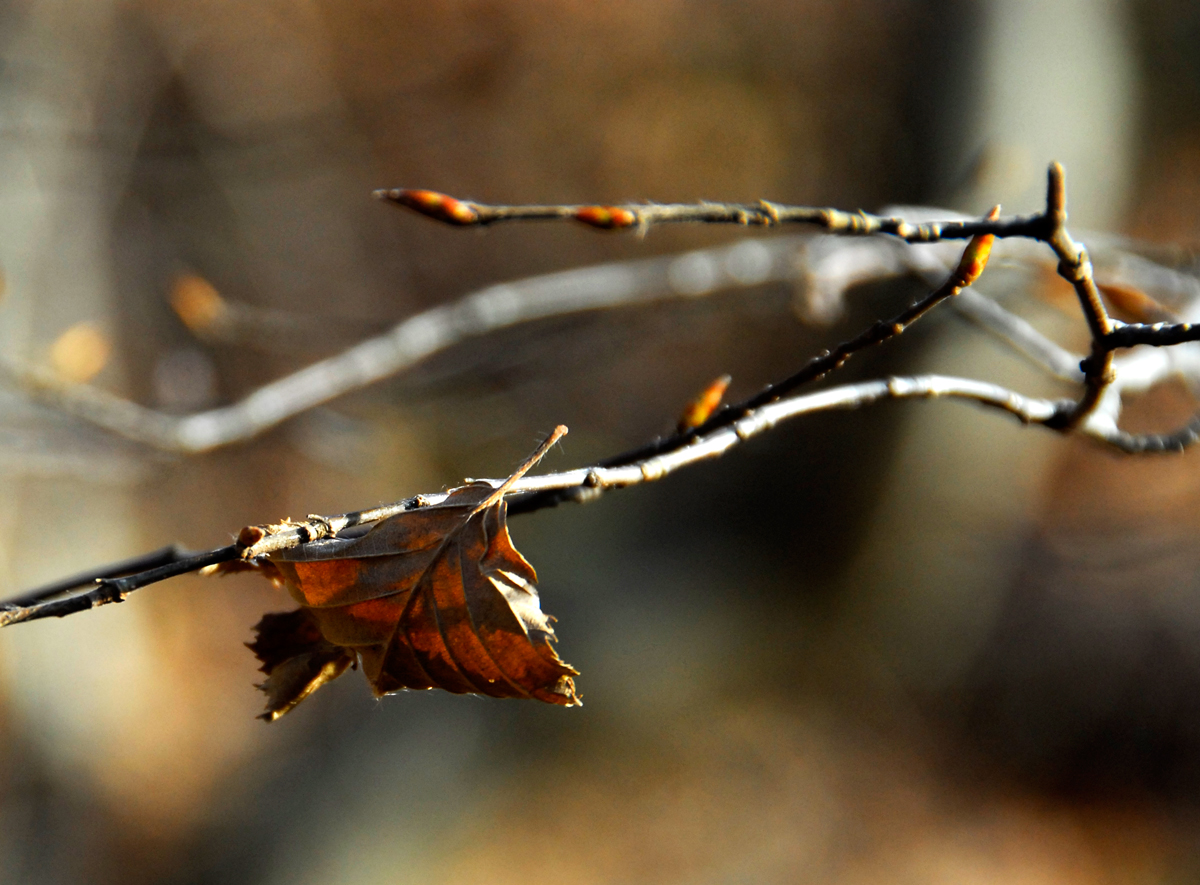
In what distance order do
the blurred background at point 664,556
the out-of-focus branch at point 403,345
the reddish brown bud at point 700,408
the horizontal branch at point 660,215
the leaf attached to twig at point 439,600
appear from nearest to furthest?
1. the horizontal branch at point 660,215
2. the leaf attached to twig at point 439,600
3. the reddish brown bud at point 700,408
4. the out-of-focus branch at point 403,345
5. the blurred background at point 664,556

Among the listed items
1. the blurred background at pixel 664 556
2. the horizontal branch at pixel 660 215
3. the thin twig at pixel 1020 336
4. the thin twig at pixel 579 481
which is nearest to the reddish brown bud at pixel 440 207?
the horizontal branch at pixel 660 215

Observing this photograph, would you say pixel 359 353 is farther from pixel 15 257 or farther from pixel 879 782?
pixel 879 782

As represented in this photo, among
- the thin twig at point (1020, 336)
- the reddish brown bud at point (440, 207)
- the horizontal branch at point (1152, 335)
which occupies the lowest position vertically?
the horizontal branch at point (1152, 335)

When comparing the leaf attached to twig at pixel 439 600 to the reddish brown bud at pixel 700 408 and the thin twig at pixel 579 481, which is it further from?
the reddish brown bud at pixel 700 408

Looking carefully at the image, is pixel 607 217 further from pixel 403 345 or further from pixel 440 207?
pixel 403 345

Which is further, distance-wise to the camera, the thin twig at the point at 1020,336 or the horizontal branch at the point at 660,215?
the thin twig at the point at 1020,336

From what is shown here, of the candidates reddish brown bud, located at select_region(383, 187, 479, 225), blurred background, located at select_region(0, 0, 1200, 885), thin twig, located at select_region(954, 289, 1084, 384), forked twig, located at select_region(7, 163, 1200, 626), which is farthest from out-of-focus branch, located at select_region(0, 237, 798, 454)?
reddish brown bud, located at select_region(383, 187, 479, 225)

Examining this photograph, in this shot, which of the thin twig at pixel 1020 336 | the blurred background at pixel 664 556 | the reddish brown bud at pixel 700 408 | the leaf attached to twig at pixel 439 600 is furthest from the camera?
the blurred background at pixel 664 556

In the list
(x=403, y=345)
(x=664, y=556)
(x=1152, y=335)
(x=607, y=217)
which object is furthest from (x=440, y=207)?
(x=664, y=556)
